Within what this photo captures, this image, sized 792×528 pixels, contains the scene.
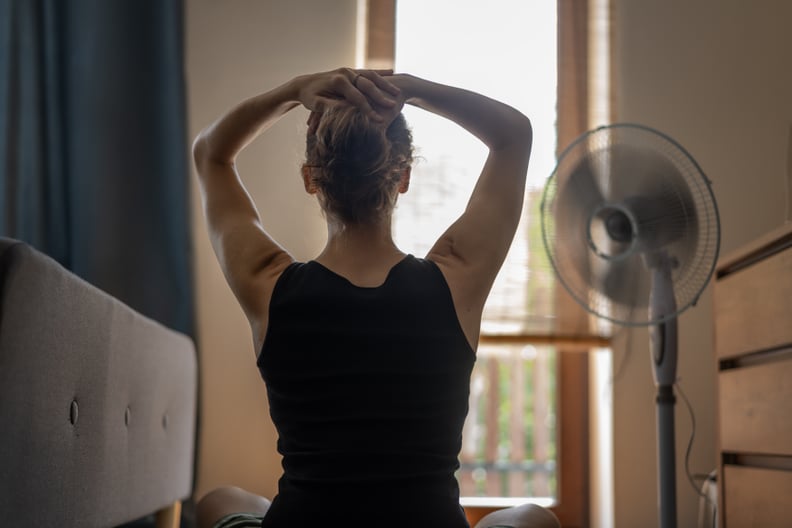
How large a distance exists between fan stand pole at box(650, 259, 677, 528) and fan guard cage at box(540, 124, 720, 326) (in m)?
0.03

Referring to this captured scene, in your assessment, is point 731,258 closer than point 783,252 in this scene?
No

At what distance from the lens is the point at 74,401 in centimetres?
149

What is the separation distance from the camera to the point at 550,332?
3.00 meters

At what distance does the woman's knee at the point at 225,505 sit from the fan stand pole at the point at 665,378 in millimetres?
1171

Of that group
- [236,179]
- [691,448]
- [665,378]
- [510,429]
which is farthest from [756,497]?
[510,429]

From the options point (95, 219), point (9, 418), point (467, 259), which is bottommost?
point (9, 418)

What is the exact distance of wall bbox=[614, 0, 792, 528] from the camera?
301 cm

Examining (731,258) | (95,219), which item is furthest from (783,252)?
(95,219)

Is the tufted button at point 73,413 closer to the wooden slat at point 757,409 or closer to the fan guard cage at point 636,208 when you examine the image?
the fan guard cage at point 636,208

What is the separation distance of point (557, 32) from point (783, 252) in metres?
1.49

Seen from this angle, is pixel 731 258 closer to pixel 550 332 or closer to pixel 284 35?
pixel 550 332

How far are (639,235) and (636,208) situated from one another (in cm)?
7

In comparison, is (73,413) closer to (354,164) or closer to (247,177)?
(354,164)

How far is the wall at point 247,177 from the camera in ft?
9.64
